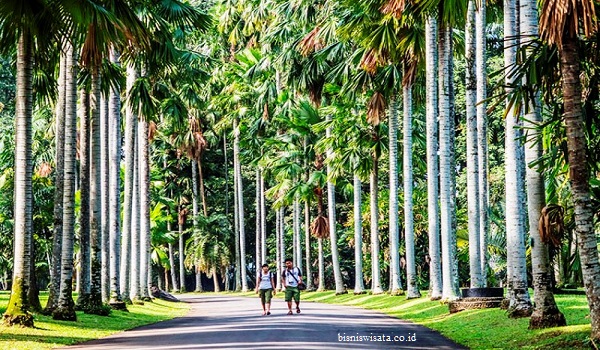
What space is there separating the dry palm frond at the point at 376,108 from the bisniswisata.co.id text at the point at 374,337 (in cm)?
1768

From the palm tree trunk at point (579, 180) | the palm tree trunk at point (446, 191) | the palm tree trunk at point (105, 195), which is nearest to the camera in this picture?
the palm tree trunk at point (579, 180)

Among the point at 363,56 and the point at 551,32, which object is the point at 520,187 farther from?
the point at 363,56

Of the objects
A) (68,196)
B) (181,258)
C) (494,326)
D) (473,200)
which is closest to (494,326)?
(494,326)

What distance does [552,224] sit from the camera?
43.3 ft

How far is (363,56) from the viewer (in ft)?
93.9

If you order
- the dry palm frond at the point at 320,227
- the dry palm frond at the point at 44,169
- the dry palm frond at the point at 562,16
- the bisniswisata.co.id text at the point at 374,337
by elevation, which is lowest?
the bisniswisata.co.id text at the point at 374,337

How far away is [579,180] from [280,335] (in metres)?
6.61

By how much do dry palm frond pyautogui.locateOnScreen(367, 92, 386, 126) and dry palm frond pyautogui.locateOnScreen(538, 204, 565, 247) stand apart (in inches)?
783

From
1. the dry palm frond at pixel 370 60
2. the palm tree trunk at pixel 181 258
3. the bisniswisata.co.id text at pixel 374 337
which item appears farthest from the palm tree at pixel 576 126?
the palm tree trunk at pixel 181 258

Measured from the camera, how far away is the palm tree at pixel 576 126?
10961 millimetres

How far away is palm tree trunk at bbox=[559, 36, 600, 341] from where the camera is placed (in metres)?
11.4

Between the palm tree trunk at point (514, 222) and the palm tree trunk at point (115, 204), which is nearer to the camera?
the palm tree trunk at point (514, 222)

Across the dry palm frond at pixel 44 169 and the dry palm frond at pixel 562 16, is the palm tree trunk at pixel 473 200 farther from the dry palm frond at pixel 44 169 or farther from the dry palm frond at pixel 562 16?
Result: the dry palm frond at pixel 44 169

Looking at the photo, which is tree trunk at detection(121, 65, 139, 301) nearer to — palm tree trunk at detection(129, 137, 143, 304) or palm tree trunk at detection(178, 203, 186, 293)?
palm tree trunk at detection(129, 137, 143, 304)
